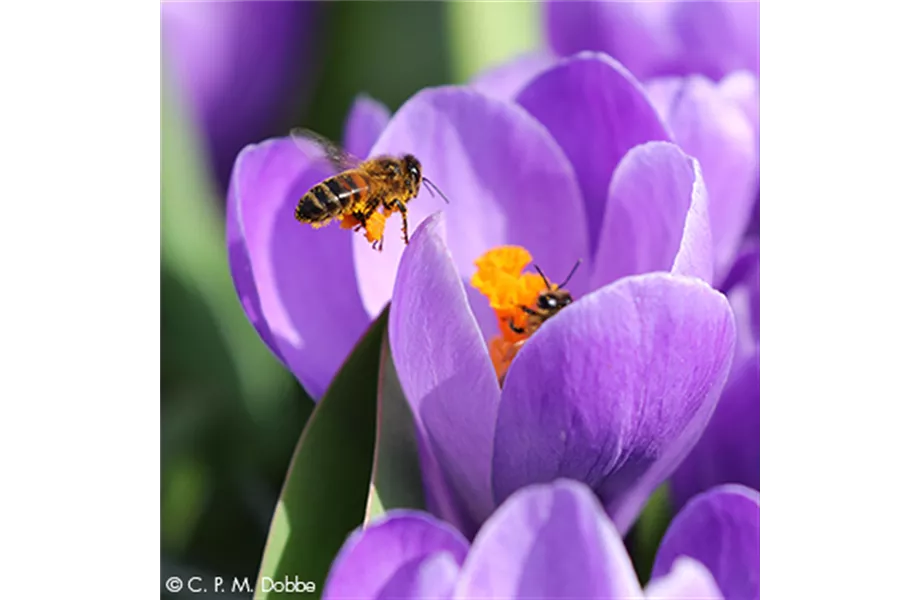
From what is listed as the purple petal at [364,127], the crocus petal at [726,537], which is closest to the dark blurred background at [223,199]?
the purple petal at [364,127]

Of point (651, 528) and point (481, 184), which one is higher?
point (481, 184)

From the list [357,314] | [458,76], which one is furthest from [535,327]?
[458,76]

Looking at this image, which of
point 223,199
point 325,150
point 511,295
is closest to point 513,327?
point 511,295

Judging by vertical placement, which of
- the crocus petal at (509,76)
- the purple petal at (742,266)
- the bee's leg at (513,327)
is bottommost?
the bee's leg at (513,327)

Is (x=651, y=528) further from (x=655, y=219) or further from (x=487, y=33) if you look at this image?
(x=487, y=33)

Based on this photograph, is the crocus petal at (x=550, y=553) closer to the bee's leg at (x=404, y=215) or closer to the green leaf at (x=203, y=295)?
the bee's leg at (x=404, y=215)

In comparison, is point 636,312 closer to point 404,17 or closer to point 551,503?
point 551,503

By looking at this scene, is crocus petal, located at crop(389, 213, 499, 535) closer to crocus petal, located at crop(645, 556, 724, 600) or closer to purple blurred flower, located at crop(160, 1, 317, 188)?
crocus petal, located at crop(645, 556, 724, 600)
